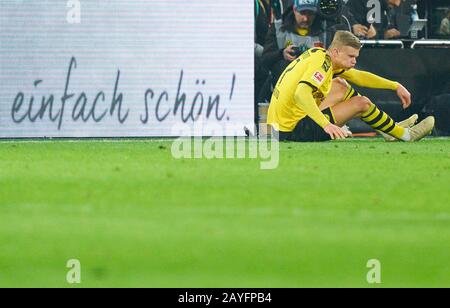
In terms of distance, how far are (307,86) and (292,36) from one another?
104 inches

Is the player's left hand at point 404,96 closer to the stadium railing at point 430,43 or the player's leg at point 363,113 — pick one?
the player's leg at point 363,113

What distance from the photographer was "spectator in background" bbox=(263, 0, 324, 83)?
18984 mm

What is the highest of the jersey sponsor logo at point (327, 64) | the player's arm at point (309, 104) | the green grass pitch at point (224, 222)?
the jersey sponsor logo at point (327, 64)

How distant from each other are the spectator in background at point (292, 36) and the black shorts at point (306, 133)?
153 centimetres

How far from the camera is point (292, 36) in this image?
19.2 meters

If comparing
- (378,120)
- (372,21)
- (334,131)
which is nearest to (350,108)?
(378,120)

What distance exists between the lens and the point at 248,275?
6.61 meters

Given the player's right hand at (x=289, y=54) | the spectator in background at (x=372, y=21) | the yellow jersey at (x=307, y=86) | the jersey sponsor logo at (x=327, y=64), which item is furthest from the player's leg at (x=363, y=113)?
the spectator in background at (x=372, y=21)

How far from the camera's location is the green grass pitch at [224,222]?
668 cm

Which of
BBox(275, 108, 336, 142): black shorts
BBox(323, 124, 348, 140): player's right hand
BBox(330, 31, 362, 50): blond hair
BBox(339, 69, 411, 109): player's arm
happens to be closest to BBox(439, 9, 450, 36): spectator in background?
BBox(339, 69, 411, 109): player's arm
